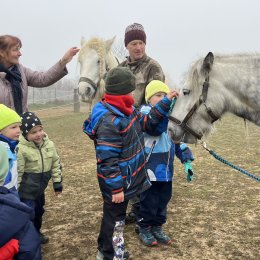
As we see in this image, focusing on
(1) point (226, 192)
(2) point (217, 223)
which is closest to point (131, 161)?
(2) point (217, 223)

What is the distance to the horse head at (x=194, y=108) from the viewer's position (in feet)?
9.18

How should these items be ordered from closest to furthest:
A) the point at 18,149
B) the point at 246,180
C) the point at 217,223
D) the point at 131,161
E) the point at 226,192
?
1. the point at 131,161
2. the point at 18,149
3. the point at 217,223
4. the point at 226,192
5. the point at 246,180

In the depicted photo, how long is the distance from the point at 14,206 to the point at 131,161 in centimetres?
98

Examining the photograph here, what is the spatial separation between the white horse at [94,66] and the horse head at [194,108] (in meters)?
1.63

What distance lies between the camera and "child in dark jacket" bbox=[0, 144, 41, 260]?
6.73ft

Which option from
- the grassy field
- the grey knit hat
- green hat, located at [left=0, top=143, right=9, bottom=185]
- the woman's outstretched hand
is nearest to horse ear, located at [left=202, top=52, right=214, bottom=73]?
the grassy field

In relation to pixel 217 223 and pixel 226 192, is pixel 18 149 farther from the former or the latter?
pixel 226 192

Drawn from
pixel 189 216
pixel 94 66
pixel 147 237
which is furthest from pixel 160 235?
pixel 94 66

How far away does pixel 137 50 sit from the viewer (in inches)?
138

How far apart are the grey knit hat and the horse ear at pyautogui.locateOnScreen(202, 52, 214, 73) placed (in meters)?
0.98

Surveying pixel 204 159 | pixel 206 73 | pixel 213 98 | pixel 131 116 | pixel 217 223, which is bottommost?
pixel 204 159

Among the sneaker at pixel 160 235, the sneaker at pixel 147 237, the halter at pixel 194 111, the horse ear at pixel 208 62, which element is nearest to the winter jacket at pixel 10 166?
the halter at pixel 194 111

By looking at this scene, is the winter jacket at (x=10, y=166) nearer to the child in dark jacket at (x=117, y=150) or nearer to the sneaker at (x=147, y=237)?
the child in dark jacket at (x=117, y=150)

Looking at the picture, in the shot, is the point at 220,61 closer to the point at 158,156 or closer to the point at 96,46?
the point at 158,156
